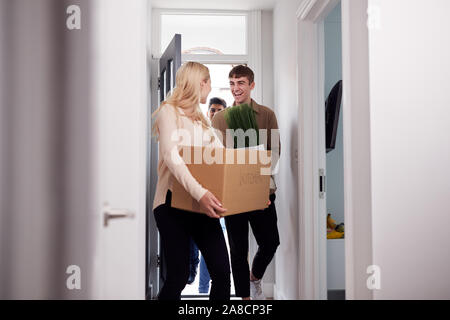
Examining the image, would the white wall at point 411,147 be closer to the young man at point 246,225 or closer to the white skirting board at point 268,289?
the young man at point 246,225

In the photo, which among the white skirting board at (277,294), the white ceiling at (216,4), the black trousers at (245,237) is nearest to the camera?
the black trousers at (245,237)

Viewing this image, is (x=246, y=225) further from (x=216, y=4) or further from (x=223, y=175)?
(x=216, y=4)

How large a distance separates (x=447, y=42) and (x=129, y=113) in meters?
1.16

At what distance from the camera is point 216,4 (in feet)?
9.60

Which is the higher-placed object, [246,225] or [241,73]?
[241,73]

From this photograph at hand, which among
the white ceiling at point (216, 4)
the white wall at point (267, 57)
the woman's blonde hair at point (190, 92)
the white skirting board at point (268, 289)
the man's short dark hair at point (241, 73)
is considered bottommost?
the white skirting board at point (268, 289)

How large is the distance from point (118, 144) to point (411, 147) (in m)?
1.00

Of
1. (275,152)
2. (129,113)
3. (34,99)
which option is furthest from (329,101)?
(34,99)

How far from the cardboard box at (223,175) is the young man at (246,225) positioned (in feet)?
1.99

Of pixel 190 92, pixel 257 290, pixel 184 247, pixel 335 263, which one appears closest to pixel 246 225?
pixel 257 290

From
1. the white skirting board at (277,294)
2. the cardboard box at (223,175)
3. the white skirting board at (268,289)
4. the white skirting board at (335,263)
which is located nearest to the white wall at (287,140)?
the white skirting board at (277,294)

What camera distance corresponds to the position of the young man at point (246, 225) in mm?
2219

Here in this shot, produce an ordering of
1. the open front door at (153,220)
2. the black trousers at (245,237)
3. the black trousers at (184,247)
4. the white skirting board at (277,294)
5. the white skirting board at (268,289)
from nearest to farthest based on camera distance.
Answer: the black trousers at (184,247) → the black trousers at (245,237) → the open front door at (153,220) → the white skirting board at (277,294) → the white skirting board at (268,289)
